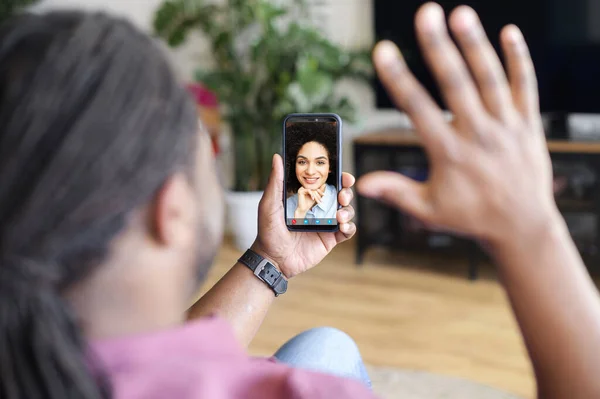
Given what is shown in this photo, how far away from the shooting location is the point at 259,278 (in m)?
1.07

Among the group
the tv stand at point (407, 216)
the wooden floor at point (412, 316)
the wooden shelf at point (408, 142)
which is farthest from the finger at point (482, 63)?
the tv stand at point (407, 216)

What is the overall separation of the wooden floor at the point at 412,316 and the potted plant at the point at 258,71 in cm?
52

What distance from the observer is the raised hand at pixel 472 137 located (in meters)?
0.52

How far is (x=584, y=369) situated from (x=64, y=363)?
0.39 meters

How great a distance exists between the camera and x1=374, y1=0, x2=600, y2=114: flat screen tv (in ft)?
9.31

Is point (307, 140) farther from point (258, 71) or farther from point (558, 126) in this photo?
point (258, 71)

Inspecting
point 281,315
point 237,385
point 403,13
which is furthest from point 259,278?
point 403,13

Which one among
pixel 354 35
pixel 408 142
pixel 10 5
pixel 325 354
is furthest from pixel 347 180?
pixel 10 5

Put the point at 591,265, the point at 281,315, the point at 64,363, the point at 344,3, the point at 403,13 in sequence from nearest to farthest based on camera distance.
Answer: the point at 64,363
the point at 281,315
the point at 591,265
the point at 403,13
the point at 344,3

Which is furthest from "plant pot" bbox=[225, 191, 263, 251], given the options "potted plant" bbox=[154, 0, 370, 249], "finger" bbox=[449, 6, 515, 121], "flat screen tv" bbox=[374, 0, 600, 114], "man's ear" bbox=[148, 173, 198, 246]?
"finger" bbox=[449, 6, 515, 121]

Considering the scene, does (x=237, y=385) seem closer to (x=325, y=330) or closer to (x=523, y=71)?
(x=523, y=71)

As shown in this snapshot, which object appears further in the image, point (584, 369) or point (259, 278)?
point (259, 278)

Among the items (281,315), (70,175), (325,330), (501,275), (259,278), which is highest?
(70,175)

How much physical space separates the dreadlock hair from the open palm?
0.53m
